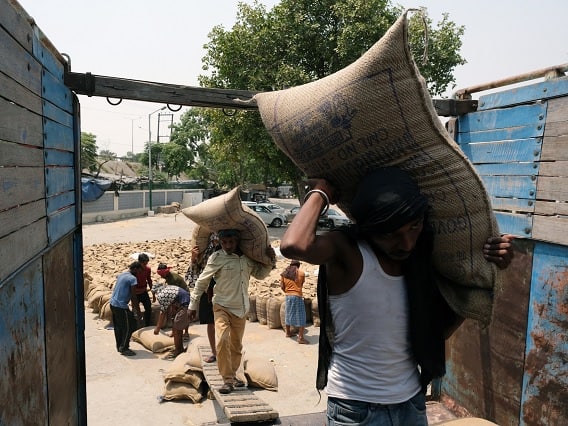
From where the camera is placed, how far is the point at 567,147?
2936 millimetres

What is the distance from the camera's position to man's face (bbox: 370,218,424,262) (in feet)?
5.37

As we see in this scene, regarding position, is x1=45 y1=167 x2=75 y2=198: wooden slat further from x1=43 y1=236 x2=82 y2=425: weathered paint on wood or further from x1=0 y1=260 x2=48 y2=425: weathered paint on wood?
x1=0 y1=260 x2=48 y2=425: weathered paint on wood

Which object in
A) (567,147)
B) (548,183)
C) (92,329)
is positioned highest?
(567,147)

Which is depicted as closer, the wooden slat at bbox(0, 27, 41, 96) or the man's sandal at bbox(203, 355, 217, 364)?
the wooden slat at bbox(0, 27, 41, 96)

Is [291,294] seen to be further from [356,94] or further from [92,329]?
[356,94]

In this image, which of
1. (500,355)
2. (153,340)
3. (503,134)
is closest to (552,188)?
(503,134)

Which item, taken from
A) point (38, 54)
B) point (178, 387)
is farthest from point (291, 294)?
point (38, 54)

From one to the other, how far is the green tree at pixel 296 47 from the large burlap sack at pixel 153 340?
29.6 ft

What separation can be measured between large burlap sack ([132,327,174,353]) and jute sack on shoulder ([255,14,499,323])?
5477mm

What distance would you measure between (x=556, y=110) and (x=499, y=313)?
59.4 inches

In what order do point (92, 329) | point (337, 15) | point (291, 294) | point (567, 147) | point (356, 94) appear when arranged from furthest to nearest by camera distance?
1. point (337, 15)
2. point (92, 329)
3. point (291, 294)
4. point (567, 147)
5. point (356, 94)

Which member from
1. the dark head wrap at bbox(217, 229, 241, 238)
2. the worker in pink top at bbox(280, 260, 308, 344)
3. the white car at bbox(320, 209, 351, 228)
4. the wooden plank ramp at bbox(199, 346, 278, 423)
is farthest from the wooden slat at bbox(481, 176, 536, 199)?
the white car at bbox(320, 209, 351, 228)

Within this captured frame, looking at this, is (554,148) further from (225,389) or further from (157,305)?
(157,305)

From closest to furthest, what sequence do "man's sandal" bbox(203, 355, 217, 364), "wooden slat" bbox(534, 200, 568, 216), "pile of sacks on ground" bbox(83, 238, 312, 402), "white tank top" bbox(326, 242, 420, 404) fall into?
"white tank top" bbox(326, 242, 420, 404)
"wooden slat" bbox(534, 200, 568, 216)
"pile of sacks on ground" bbox(83, 238, 312, 402)
"man's sandal" bbox(203, 355, 217, 364)
